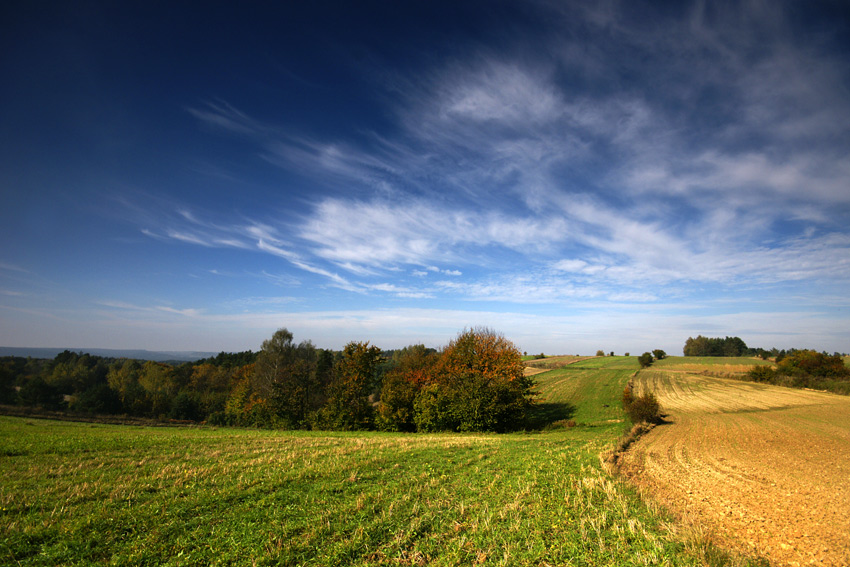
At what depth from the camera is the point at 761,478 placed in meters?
14.7

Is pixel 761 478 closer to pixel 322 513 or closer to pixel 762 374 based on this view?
pixel 322 513

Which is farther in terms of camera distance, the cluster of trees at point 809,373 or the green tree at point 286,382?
the cluster of trees at point 809,373

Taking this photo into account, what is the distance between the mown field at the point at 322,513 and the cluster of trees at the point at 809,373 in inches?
2872

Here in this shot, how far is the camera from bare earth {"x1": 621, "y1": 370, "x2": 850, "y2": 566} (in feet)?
29.2

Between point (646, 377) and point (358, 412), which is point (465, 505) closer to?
point (358, 412)

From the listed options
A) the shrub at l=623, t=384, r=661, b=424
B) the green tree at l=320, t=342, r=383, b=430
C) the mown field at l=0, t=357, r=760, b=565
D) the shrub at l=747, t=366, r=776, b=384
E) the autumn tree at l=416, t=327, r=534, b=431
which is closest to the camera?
the mown field at l=0, t=357, r=760, b=565

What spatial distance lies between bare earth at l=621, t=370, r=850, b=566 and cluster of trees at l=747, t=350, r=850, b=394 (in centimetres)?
2827

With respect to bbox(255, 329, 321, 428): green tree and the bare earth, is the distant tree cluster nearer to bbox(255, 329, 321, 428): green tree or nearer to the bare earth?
the bare earth

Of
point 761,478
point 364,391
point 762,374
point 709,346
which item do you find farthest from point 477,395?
point 709,346

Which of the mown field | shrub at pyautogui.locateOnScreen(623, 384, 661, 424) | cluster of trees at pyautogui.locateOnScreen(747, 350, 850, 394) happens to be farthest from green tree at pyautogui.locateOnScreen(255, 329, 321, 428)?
cluster of trees at pyautogui.locateOnScreen(747, 350, 850, 394)

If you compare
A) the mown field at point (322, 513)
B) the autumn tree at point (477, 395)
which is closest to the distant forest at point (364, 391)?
the autumn tree at point (477, 395)

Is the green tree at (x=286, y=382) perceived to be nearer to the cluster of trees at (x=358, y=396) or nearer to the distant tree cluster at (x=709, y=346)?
the cluster of trees at (x=358, y=396)

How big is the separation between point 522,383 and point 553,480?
33.6m

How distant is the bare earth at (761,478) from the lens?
891cm
